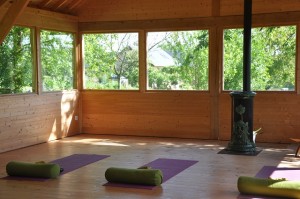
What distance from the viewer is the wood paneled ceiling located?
885 cm

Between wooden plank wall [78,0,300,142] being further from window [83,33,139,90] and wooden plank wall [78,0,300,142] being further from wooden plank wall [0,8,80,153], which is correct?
wooden plank wall [0,8,80,153]

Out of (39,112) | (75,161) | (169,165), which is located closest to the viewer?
(169,165)

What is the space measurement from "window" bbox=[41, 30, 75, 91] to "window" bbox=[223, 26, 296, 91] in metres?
3.50

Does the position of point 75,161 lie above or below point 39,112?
below

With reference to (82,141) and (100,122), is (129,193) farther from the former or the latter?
(100,122)

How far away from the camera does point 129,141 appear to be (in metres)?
9.13

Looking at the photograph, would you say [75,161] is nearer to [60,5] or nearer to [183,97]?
[183,97]

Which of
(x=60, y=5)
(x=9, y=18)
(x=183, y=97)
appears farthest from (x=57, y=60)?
(x=9, y=18)

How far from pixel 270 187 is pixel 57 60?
5871 mm

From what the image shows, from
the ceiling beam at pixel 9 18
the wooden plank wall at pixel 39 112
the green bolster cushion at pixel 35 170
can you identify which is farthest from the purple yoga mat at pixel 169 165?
the wooden plank wall at pixel 39 112

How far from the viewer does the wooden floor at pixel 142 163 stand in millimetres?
5277

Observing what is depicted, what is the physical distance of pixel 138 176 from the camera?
5.55m

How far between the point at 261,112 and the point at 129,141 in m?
2.72

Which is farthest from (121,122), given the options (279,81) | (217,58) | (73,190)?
(73,190)
